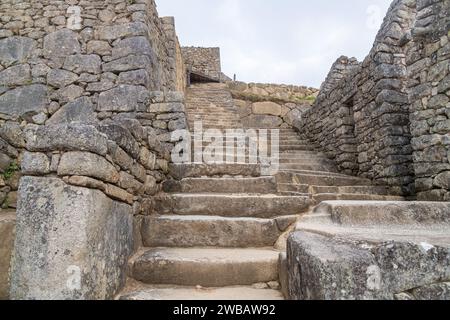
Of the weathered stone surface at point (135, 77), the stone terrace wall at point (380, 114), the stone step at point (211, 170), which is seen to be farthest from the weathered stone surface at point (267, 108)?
the stone step at point (211, 170)

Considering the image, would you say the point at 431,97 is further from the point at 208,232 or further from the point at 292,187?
the point at 208,232

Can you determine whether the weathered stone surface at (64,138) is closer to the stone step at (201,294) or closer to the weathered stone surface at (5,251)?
the weathered stone surface at (5,251)

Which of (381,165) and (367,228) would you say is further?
(381,165)

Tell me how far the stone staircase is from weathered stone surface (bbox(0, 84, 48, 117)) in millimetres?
3284

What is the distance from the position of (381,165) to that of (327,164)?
→ 144 cm

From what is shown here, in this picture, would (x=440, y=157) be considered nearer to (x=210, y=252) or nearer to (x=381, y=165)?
(x=381, y=165)

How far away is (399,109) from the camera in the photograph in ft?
14.8

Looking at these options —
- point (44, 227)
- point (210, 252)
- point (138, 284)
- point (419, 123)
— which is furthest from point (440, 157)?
point (44, 227)

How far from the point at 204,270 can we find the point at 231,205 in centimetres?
96

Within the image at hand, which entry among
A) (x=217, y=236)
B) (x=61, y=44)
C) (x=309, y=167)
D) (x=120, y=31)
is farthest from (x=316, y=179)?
(x=61, y=44)

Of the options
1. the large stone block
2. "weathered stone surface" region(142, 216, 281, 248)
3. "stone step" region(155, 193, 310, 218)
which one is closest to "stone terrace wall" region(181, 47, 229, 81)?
"stone step" region(155, 193, 310, 218)

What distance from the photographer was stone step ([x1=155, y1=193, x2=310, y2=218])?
9.34 ft

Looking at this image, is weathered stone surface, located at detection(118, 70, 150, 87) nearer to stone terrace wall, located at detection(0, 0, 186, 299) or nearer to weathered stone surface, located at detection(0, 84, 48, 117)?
stone terrace wall, located at detection(0, 0, 186, 299)
